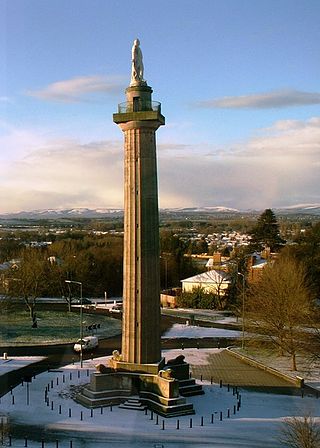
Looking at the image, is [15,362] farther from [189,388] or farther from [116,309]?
[116,309]

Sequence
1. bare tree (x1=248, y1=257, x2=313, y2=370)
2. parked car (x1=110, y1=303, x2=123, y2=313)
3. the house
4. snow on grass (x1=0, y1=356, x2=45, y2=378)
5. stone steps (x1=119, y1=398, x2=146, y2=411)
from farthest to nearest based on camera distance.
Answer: the house < parked car (x1=110, y1=303, x2=123, y2=313) < bare tree (x1=248, y1=257, x2=313, y2=370) < snow on grass (x1=0, y1=356, x2=45, y2=378) < stone steps (x1=119, y1=398, x2=146, y2=411)

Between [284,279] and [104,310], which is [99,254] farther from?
[284,279]

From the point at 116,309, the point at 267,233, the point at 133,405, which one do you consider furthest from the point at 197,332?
the point at 267,233

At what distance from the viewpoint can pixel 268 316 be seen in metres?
37.4

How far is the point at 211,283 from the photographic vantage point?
6291 cm

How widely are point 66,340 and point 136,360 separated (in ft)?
54.9

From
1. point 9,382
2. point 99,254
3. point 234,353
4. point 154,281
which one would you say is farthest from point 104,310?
point 154,281

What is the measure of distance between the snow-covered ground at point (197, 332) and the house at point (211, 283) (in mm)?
13745

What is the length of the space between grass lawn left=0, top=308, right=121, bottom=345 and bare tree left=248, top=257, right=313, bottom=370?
1327 centimetres

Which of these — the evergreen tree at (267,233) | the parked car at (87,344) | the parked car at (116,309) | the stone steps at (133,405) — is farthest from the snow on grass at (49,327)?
the evergreen tree at (267,233)

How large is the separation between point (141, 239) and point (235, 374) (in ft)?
35.8

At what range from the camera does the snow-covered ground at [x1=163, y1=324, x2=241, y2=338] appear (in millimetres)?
45125

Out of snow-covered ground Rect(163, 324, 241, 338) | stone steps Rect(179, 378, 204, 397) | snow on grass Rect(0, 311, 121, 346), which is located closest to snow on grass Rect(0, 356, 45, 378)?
snow on grass Rect(0, 311, 121, 346)

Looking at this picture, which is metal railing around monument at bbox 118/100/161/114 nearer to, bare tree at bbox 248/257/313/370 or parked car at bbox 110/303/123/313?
bare tree at bbox 248/257/313/370
